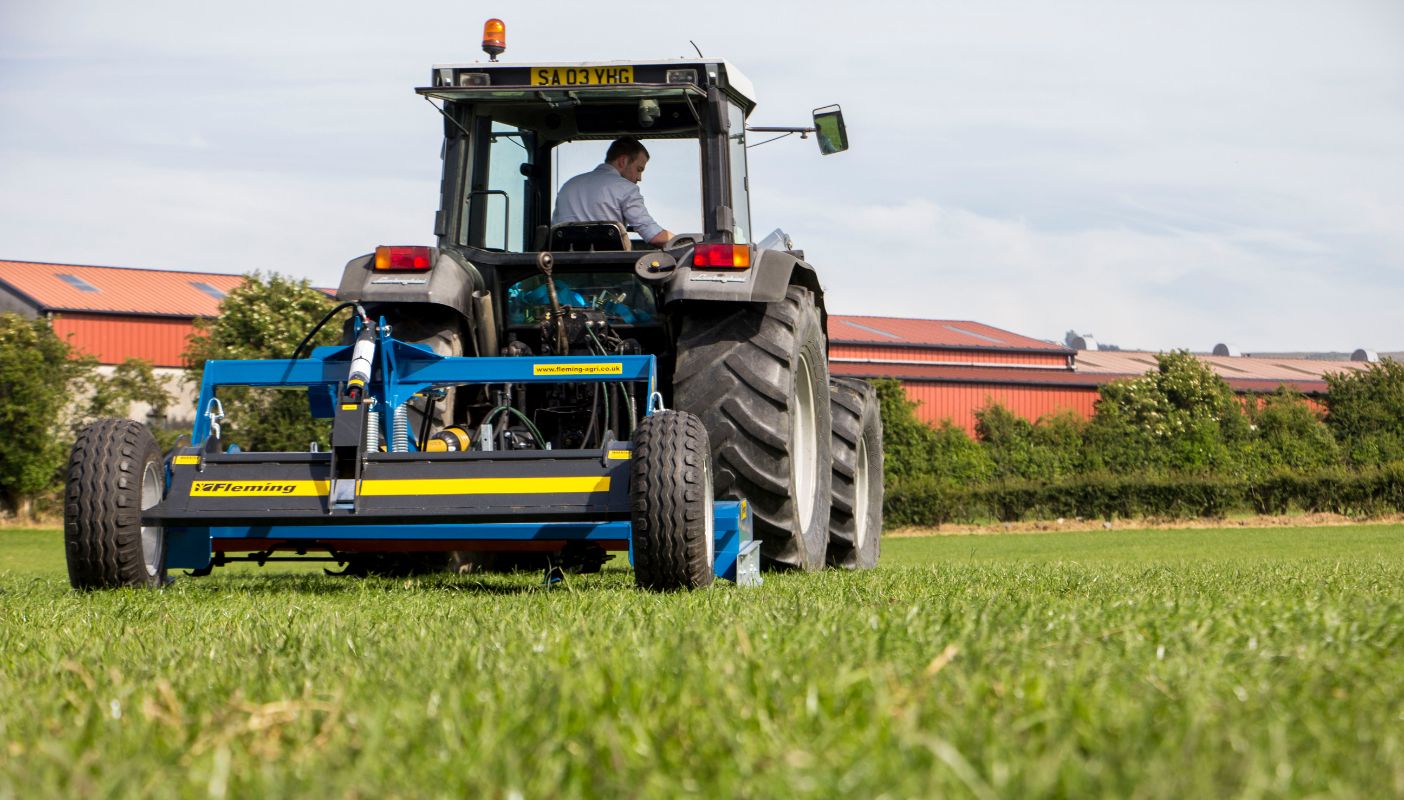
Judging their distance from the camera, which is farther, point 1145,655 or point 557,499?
point 557,499

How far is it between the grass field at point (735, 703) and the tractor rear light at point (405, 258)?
277 centimetres

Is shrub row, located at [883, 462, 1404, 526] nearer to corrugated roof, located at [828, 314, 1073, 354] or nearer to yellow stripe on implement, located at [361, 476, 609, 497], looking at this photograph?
corrugated roof, located at [828, 314, 1073, 354]

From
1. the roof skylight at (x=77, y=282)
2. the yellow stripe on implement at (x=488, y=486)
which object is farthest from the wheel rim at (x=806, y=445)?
the roof skylight at (x=77, y=282)

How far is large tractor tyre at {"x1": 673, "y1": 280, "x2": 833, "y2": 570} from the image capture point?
6.40m

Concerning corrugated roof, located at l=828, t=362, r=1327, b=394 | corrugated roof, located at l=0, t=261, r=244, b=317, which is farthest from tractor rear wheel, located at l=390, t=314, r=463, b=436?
corrugated roof, located at l=828, t=362, r=1327, b=394

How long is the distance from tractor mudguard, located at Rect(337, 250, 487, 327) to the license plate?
1.01 m

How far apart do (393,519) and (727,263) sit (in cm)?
190

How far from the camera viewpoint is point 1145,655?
2.90m

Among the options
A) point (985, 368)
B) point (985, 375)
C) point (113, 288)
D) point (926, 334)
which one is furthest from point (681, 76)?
point (926, 334)

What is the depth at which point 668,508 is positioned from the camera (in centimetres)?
531

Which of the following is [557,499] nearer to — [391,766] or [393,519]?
[393,519]

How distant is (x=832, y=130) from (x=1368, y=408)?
135ft

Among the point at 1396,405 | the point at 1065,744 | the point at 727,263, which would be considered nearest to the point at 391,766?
the point at 1065,744

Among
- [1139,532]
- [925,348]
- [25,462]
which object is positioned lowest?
[1139,532]
